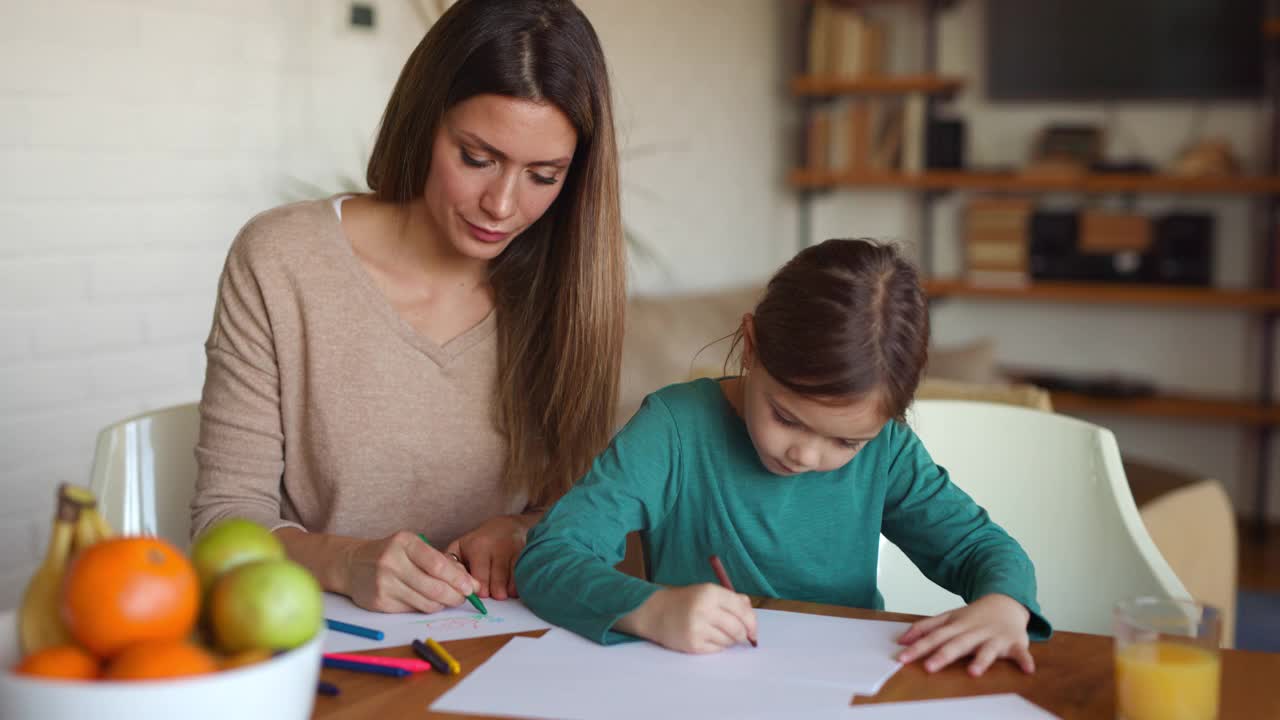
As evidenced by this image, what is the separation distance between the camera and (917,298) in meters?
1.23

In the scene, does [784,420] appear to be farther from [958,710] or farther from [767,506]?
[958,710]

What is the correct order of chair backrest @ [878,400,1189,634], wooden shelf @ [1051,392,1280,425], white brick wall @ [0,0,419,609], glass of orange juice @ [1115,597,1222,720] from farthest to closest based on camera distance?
wooden shelf @ [1051,392,1280,425]
white brick wall @ [0,0,419,609]
chair backrest @ [878,400,1189,634]
glass of orange juice @ [1115,597,1222,720]

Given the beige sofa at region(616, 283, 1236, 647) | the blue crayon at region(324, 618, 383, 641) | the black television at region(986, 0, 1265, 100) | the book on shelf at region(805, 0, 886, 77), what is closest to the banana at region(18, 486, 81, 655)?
the blue crayon at region(324, 618, 383, 641)

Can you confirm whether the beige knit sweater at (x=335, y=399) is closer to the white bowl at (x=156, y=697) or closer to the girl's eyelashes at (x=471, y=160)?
the girl's eyelashes at (x=471, y=160)

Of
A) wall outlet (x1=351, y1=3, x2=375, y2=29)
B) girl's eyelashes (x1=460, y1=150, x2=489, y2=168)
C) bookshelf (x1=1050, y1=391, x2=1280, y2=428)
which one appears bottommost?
bookshelf (x1=1050, y1=391, x2=1280, y2=428)

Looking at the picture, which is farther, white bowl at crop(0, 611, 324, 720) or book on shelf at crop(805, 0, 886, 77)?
book on shelf at crop(805, 0, 886, 77)

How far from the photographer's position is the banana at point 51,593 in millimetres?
678

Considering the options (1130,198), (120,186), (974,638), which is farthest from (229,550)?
(1130,198)

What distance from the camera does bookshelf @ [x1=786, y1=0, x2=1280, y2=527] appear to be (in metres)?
4.25

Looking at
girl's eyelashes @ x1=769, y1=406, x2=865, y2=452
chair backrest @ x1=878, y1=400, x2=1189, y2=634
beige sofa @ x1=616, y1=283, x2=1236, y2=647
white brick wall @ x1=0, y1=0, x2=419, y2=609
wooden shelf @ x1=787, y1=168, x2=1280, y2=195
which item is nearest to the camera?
girl's eyelashes @ x1=769, y1=406, x2=865, y2=452

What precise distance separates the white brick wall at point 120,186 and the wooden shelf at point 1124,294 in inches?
103

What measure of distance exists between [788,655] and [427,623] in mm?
319

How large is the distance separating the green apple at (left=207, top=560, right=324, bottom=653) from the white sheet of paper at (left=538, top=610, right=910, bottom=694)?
0.32 metres

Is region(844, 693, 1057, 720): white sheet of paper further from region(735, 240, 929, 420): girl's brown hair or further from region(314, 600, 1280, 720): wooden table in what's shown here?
region(735, 240, 929, 420): girl's brown hair
